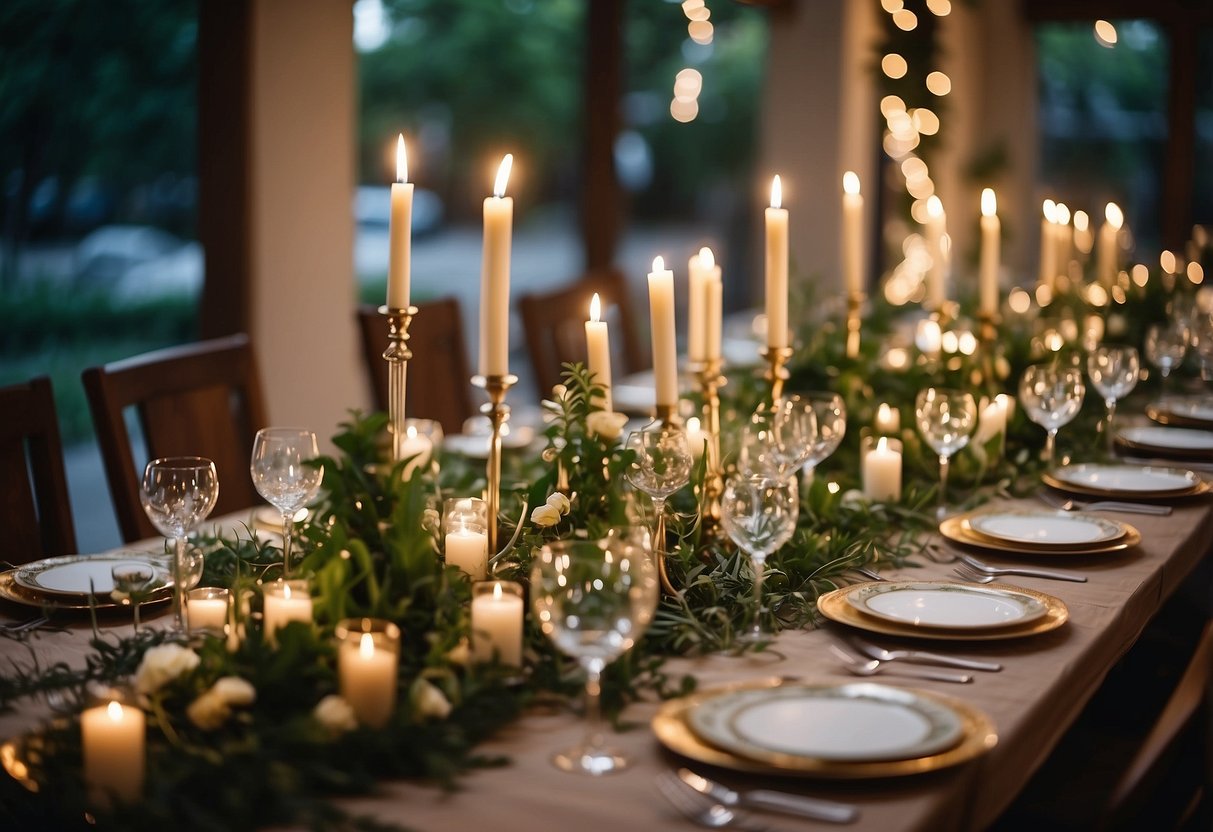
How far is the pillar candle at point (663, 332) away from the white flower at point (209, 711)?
70 cm

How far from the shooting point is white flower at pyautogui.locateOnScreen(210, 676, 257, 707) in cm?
119

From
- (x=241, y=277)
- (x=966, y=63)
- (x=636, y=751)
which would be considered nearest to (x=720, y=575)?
(x=636, y=751)

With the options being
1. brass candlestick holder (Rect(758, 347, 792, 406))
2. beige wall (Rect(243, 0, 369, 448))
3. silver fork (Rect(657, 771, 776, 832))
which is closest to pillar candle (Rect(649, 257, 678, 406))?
brass candlestick holder (Rect(758, 347, 792, 406))

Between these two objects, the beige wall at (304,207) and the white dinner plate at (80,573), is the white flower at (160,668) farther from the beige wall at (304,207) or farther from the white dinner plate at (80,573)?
the beige wall at (304,207)

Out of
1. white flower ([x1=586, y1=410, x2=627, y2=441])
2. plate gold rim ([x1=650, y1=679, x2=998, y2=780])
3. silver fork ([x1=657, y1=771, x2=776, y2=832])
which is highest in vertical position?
white flower ([x1=586, y1=410, x2=627, y2=441])

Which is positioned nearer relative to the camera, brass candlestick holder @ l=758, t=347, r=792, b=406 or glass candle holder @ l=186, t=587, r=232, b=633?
glass candle holder @ l=186, t=587, r=232, b=633

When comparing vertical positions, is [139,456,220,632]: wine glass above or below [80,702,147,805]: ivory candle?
above

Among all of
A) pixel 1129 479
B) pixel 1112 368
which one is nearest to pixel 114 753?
pixel 1129 479

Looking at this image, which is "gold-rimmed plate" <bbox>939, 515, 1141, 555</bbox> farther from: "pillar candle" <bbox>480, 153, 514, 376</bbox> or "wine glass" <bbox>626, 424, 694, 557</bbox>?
"pillar candle" <bbox>480, 153, 514, 376</bbox>

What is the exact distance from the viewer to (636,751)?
122 centimetres

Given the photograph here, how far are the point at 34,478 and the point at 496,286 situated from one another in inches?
35.4

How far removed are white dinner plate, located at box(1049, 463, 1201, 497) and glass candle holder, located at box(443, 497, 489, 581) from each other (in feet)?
3.89

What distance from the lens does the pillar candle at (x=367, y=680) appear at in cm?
119

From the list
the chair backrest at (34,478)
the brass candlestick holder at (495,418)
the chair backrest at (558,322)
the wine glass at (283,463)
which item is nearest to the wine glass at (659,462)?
the brass candlestick holder at (495,418)
